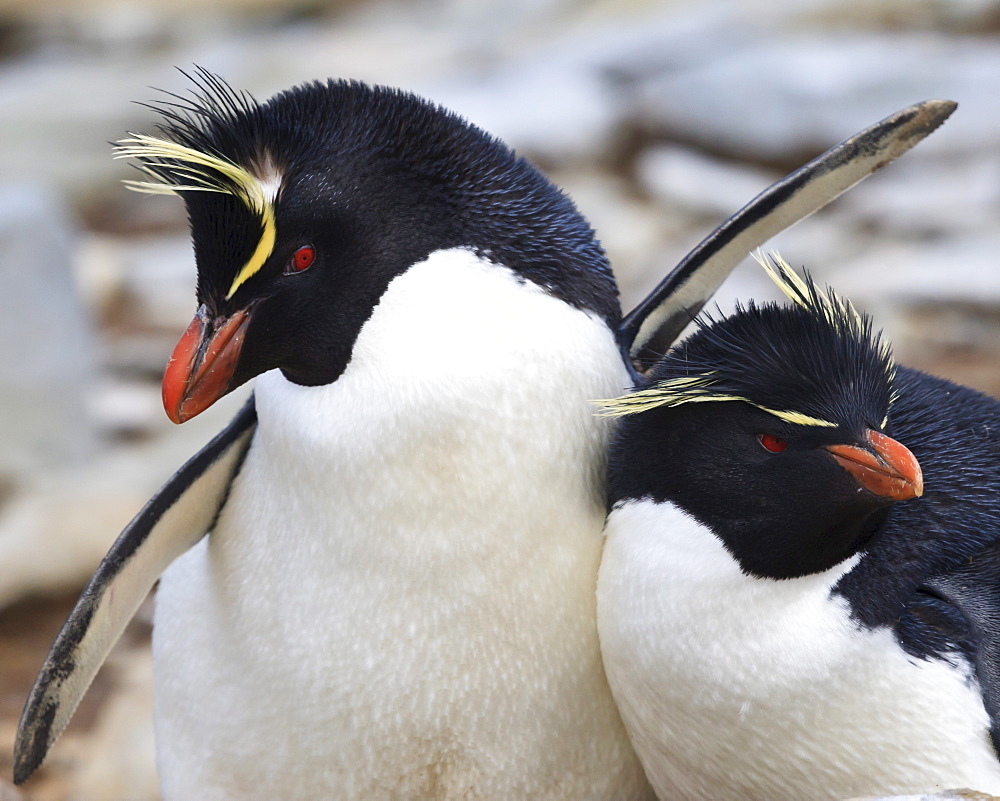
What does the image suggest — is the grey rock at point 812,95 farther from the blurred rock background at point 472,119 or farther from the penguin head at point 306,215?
the penguin head at point 306,215

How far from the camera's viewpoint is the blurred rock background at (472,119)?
4.00m

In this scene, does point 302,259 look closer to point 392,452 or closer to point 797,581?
point 392,452

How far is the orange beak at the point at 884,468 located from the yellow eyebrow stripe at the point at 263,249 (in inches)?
28.6

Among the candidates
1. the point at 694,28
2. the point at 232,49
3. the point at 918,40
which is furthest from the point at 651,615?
the point at 232,49

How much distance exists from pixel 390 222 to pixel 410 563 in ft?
1.46

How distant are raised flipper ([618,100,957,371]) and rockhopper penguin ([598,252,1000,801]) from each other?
21cm

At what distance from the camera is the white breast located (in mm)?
1604

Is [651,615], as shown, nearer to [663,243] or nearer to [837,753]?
[837,753]

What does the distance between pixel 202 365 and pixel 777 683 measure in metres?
0.81

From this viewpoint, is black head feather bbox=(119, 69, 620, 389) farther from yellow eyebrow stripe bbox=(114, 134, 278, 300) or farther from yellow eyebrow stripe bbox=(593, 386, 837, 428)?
yellow eyebrow stripe bbox=(593, 386, 837, 428)

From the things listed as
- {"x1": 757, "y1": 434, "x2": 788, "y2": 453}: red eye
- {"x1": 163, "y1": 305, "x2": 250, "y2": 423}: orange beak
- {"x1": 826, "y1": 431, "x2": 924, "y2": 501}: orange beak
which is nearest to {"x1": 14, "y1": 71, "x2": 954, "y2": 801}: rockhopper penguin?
{"x1": 163, "y1": 305, "x2": 250, "y2": 423}: orange beak

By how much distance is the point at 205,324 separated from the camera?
158 centimetres

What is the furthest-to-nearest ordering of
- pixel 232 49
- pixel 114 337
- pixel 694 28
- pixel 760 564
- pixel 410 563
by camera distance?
pixel 232 49, pixel 694 28, pixel 114 337, pixel 410 563, pixel 760 564

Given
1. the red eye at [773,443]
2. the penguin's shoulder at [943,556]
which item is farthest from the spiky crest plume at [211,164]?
the penguin's shoulder at [943,556]
